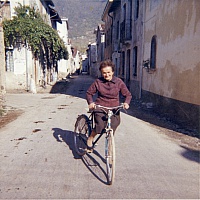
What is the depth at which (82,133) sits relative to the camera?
166 inches

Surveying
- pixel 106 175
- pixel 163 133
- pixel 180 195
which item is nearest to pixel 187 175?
pixel 180 195

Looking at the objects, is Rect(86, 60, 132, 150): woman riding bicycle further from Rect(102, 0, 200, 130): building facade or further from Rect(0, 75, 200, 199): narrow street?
Rect(102, 0, 200, 130): building facade

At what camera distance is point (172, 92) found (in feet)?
24.6

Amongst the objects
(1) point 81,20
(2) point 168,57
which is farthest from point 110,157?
(1) point 81,20

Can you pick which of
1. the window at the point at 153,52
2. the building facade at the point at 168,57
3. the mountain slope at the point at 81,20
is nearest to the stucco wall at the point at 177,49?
the building facade at the point at 168,57

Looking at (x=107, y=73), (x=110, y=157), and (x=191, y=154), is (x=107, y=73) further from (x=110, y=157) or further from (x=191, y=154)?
(x=191, y=154)

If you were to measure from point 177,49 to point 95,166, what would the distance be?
503 centimetres

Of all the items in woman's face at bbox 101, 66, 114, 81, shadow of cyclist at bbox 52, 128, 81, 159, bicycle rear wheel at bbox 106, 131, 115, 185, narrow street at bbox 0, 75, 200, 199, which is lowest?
narrow street at bbox 0, 75, 200, 199

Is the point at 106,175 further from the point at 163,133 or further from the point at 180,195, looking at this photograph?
the point at 163,133

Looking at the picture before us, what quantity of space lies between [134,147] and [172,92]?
3533mm

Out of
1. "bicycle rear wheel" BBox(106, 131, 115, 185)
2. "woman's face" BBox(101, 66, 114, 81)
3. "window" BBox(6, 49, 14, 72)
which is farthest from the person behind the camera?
"window" BBox(6, 49, 14, 72)

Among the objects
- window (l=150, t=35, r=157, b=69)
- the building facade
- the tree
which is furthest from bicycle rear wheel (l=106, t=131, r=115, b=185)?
the tree

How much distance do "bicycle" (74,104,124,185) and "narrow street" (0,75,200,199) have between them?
0.16 meters

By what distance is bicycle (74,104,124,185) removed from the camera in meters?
3.19
